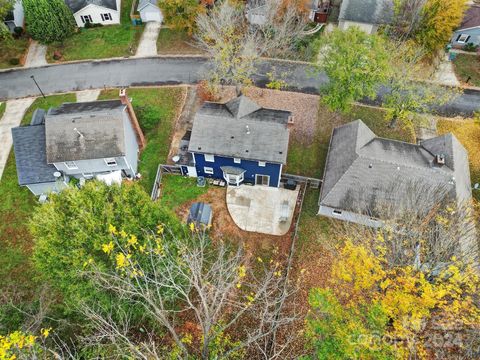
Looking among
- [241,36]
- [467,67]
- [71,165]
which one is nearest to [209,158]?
[71,165]

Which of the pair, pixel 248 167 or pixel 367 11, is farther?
pixel 367 11

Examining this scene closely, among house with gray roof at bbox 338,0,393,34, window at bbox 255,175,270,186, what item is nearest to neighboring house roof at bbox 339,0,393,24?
house with gray roof at bbox 338,0,393,34

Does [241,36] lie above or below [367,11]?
below

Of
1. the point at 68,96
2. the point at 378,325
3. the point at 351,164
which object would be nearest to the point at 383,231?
the point at 378,325

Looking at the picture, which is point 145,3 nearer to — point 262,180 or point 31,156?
point 31,156

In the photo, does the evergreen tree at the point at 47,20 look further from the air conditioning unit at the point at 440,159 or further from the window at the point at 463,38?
the window at the point at 463,38

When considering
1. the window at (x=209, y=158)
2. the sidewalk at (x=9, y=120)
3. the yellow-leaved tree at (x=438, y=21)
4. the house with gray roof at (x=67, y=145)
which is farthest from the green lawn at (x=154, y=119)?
the yellow-leaved tree at (x=438, y=21)

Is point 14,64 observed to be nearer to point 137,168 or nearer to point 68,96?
point 68,96
